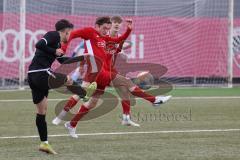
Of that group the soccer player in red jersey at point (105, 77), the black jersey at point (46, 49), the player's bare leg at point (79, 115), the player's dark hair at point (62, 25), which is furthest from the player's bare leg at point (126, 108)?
the player's dark hair at point (62, 25)

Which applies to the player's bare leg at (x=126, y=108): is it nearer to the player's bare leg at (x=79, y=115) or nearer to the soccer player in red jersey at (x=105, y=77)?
the soccer player in red jersey at (x=105, y=77)

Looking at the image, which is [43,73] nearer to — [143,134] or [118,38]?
[143,134]

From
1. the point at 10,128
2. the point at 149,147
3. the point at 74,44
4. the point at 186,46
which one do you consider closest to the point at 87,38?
the point at 10,128

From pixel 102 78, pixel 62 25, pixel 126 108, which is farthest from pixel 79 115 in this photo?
pixel 62 25

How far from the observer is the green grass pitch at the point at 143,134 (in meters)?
8.39

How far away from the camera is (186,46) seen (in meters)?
23.5

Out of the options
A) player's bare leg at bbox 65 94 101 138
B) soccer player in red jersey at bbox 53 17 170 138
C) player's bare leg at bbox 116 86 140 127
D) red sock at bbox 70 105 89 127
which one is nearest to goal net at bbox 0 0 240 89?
player's bare leg at bbox 116 86 140 127

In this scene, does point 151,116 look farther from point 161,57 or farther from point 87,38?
point 161,57

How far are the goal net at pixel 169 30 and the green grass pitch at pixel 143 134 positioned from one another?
5.71 m

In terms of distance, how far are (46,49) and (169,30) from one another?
1513 centimetres

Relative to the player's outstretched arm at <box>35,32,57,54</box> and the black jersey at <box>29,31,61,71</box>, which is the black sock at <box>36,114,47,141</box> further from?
the player's outstretched arm at <box>35,32,57,54</box>

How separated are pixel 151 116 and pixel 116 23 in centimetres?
261

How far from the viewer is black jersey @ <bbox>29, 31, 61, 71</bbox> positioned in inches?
331

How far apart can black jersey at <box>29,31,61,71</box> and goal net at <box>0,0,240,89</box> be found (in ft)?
42.1
